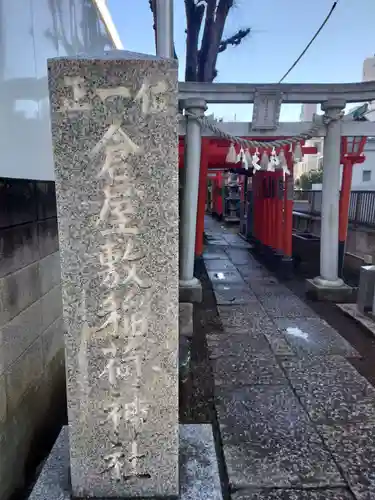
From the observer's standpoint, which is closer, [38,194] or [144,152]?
[144,152]

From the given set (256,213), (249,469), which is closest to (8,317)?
(249,469)

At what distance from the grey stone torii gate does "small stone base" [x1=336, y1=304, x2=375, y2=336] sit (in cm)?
53

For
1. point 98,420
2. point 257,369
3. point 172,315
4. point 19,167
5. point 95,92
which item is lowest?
point 257,369

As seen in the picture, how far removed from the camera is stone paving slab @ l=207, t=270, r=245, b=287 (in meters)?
8.45

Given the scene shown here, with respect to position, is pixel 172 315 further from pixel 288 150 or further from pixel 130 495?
pixel 288 150

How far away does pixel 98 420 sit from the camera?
6.33 feet

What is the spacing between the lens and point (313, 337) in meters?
5.11

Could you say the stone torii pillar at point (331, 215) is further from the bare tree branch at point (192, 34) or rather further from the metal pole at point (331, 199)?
the bare tree branch at point (192, 34)

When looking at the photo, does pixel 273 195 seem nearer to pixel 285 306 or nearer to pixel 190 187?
pixel 190 187

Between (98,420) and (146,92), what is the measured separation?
1.64 metres

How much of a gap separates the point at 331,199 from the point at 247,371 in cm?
396

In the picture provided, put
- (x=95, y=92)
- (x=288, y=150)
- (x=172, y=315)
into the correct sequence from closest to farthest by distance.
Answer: (x=95, y=92) → (x=172, y=315) → (x=288, y=150)

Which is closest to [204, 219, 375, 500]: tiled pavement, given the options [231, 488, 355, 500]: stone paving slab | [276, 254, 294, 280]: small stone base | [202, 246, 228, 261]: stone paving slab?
[231, 488, 355, 500]: stone paving slab

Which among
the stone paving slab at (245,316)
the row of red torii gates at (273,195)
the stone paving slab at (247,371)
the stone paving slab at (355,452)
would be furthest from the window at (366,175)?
the stone paving slab at (355,452)
